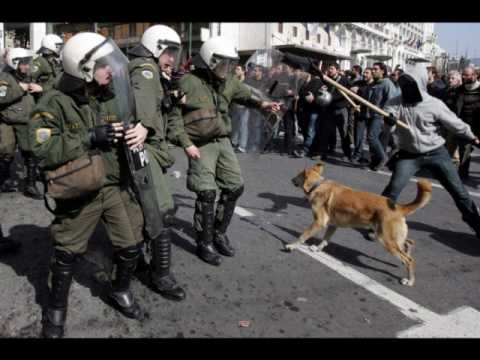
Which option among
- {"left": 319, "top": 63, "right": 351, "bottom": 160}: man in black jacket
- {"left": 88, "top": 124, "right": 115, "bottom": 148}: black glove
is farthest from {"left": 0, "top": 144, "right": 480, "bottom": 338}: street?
{"left": 319, "top": 63, "right": 351, "bottom": 160}: man in black jacket

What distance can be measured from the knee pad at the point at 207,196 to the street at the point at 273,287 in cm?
62

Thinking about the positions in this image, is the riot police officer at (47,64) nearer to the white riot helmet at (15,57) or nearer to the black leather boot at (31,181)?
the white riot helmet at (15,57)

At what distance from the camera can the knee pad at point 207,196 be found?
381 cm

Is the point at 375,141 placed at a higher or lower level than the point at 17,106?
lower

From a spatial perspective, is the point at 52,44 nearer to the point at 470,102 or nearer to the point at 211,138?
the point at 211,138

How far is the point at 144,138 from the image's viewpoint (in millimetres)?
2723

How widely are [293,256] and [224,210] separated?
2.81 feet

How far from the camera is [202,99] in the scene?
12.3 ft

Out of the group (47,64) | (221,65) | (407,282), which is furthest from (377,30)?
(407,282)

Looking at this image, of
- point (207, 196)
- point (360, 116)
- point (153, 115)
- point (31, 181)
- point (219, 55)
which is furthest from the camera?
point (360, 116)

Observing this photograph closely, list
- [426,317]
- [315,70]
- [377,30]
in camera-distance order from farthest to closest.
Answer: [377,30] < [315,70] < [426,317]

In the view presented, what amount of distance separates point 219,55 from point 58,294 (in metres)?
2.33

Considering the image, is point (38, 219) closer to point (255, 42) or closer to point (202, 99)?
point (202, 99)
